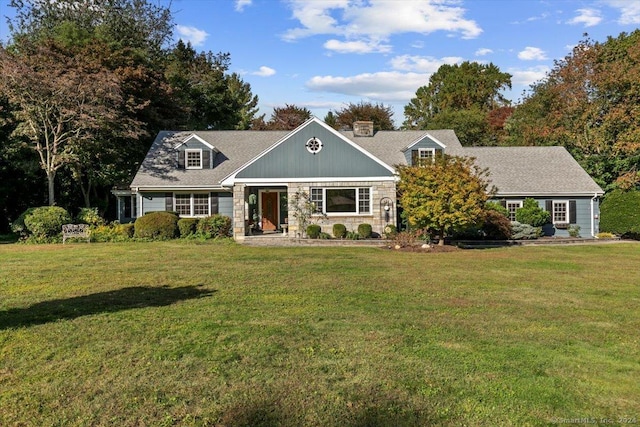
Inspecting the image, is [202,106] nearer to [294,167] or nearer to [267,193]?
[267,193]

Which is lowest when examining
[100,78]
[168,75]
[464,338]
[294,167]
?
[464,338]

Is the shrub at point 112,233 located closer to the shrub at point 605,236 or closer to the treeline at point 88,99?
the treeline at point 88,99

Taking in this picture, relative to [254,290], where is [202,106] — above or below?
above

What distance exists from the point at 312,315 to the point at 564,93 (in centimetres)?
2714

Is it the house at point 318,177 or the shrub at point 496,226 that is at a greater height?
the house at point 318,177

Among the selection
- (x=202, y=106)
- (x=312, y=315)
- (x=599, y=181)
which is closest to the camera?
(x=312, y=315)

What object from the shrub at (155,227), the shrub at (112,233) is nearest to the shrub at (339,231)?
the shrub at (155,227)

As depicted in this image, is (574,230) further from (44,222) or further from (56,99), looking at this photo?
(56,99)

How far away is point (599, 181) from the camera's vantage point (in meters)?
26.4

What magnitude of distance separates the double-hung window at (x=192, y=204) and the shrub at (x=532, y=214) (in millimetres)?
15244

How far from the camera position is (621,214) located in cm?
2166

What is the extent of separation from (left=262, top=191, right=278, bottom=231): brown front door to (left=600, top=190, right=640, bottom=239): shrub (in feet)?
53.8

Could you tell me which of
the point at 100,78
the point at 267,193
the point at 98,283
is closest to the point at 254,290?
the point at 98,283

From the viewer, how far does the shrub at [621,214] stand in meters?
21.2
